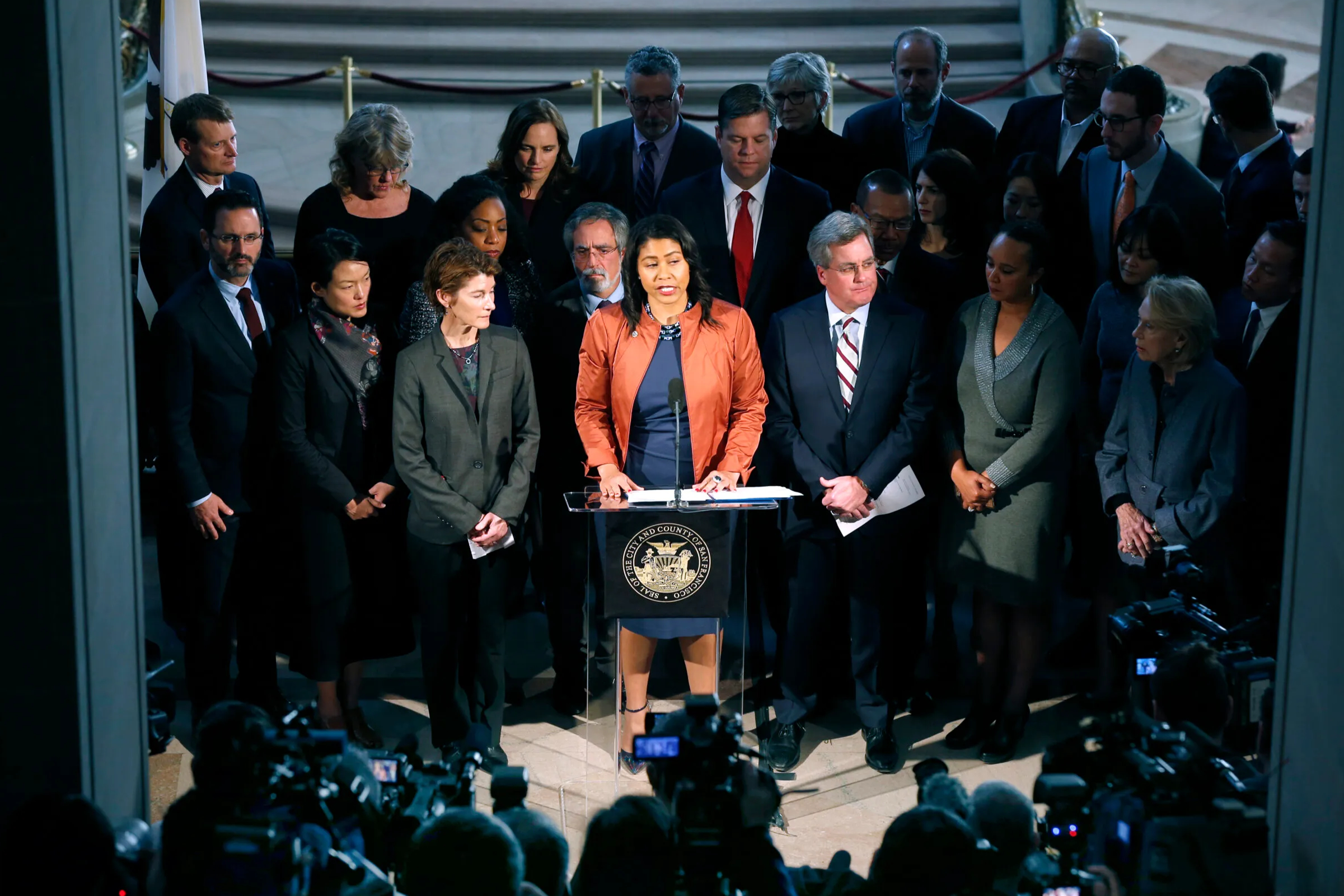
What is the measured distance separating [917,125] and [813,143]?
45 cm

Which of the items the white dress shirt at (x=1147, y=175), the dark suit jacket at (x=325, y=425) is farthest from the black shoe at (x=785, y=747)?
the white dress shirt at (x=1147, y=175)

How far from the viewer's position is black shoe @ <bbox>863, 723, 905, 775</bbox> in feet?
16.1

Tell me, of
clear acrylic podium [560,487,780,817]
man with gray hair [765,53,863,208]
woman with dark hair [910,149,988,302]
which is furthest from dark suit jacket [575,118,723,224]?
clear acrylic podium [560,487,780,817]

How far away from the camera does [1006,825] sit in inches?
119

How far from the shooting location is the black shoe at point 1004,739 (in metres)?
4.98

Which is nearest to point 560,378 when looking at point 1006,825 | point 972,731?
point 972,731

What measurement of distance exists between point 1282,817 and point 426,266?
9.63 ft

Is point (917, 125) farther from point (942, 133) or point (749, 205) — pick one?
point (749, 205)

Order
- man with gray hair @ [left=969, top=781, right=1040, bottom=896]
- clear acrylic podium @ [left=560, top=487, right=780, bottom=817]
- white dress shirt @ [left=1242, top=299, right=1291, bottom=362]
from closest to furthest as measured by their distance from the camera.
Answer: man with gray hair @ [left=969, top=781, right=1040, bottom=896] < clear acrylic podium @ [left=560, top=487, right=780, bottom=817] < white dress shirt @ [left=1242, top=299, right=1291, bottom=362]

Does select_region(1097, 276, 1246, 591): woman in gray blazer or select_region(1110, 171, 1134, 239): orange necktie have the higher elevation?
select_region(1110, 171, 1134, 239): orange necktie

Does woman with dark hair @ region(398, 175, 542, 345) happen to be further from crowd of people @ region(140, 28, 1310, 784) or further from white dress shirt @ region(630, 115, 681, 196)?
white dress shirt @ region(630, 115, 681, 196)

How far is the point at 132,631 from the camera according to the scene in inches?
139

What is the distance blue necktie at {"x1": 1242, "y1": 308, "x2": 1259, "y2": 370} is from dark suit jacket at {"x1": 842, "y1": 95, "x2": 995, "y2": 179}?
1.29 m

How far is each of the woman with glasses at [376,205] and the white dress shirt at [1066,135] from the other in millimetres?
2444
